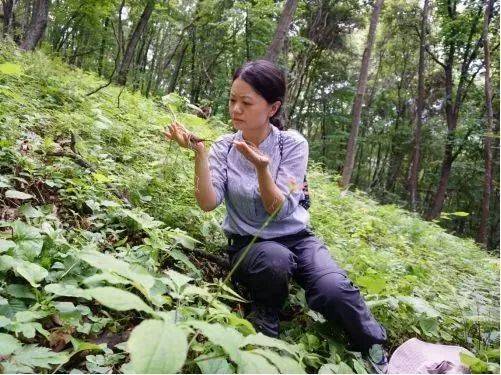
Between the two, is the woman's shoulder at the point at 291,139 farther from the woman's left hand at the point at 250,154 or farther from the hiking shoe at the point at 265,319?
the hiking shoe at the point at 265,319

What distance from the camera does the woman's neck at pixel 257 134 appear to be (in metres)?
2.63

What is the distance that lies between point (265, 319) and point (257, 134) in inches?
43.7

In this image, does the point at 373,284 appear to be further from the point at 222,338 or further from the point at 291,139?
the point at 222,338

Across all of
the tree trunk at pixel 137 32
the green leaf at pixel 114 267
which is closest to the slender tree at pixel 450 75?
the tree trunk at pixel 137 32

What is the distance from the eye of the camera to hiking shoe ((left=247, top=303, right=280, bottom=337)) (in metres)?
2.16

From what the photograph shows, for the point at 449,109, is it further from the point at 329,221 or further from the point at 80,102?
A: the point at 80,102

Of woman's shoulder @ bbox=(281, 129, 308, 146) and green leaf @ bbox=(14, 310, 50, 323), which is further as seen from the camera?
woman's shoulder @ bbox=(281, 129, 308, 146)

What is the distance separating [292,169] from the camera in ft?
8.35

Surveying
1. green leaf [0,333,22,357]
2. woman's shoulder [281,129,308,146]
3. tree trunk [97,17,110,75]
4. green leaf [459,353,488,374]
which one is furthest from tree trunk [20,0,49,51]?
tree trunk [97,17,110,75]

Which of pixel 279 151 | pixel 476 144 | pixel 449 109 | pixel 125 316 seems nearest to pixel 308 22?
pixel 449 109

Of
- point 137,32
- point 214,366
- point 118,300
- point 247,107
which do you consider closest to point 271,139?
point 247,107

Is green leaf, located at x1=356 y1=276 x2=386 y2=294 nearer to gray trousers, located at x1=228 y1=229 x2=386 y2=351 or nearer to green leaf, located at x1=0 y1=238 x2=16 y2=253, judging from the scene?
gray trousers, located at x1=228 y1=229 x2=386 y2=351

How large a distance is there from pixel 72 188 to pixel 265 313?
4.63 feet

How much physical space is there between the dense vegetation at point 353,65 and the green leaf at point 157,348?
6.99m
